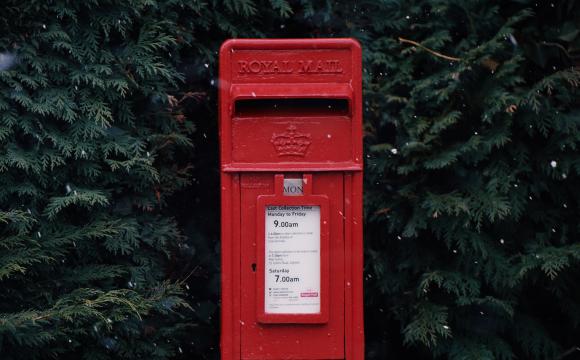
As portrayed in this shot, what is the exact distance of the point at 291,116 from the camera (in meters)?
2.79

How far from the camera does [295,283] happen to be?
2.85 m

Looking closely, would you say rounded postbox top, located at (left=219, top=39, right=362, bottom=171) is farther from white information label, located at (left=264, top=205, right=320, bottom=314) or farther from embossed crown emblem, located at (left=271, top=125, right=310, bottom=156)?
white information label, located at (left=264, top=205, right=320, bottom=314)

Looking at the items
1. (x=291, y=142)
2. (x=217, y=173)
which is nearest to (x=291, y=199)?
(x=291, y=142)

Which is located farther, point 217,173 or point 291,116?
point 217,173

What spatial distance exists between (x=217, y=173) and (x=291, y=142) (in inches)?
55.6

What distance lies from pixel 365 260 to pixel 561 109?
4.41 ft

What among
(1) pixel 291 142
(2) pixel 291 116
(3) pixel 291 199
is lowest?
(3) pixel 291 199

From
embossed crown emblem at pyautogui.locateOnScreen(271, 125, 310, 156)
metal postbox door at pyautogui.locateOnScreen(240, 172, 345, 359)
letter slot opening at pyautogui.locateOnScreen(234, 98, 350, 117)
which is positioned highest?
letter slot opening at pyautogui.locateOnScreen(234, 98, 350, 117)

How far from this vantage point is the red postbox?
9.14 ft

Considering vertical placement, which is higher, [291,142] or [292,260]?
[291,142]

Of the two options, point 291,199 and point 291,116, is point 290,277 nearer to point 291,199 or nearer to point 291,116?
point 291,199

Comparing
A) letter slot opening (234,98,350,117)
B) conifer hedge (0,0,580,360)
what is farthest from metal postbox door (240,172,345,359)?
conifer hedge (0,0,580,360)

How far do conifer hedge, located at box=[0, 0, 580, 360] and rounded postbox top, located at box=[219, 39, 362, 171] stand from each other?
662 millimetres

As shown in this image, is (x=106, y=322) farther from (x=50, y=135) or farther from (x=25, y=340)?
(x=50, y=135)
